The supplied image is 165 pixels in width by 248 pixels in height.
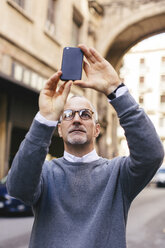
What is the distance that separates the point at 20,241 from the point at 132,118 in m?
5.14

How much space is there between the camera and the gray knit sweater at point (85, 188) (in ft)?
5.58

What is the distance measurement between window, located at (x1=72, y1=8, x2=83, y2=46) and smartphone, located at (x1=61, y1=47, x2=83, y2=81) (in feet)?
54.4

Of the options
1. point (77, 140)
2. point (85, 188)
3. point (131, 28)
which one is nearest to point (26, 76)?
point (131, 28)

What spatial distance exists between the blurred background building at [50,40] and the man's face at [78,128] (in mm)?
9176

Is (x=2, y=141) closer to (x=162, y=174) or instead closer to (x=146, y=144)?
(x=146, y=144)

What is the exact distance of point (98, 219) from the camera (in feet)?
5.72

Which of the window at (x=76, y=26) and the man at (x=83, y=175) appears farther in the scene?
the window at (x=76, y=26)

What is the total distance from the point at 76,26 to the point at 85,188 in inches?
698

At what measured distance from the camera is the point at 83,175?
1.85m

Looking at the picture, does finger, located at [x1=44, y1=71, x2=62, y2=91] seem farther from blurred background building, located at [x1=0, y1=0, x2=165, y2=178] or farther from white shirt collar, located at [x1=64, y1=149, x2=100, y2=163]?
blurred background building, located at [x1=0, y1=0, x2=165, y2=178]

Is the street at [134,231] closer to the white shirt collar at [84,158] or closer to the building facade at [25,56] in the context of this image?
the white shirt collar at [84,158]

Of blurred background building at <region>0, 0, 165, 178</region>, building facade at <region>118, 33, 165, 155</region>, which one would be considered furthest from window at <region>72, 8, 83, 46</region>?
building facade at <region>118, 33, 165, 155</region>

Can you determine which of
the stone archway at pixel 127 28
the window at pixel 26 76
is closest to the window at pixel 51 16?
the window at pixel 26 76

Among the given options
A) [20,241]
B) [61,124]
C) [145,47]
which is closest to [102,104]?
[20,241]
